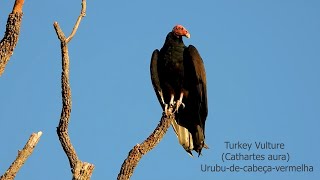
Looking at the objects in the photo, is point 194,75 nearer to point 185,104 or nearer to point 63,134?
point 185,104

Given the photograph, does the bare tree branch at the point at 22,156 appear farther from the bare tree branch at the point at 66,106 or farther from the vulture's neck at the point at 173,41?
the vulture's neck at the point at 173,41

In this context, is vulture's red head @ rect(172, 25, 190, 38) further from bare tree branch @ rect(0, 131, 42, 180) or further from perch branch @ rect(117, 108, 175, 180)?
bare tree branch @ rect(0, 131, 42, 180)

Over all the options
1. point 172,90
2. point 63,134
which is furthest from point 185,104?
point 63,134

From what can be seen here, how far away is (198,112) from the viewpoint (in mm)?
6559

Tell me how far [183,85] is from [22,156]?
3.22 m

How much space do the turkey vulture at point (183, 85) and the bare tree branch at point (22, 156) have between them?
2706 millimetres

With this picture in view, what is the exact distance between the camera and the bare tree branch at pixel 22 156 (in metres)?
3.80

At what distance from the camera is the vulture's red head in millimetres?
7148

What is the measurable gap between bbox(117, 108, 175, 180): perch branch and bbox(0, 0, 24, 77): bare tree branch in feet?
3.92

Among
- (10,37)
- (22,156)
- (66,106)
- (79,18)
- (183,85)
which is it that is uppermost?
(183,85)

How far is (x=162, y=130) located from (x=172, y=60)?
2111mm

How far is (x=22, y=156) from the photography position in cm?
384

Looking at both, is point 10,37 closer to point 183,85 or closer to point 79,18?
point 79,18

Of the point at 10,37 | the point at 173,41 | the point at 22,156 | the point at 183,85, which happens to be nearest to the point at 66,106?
the point at 22,156
